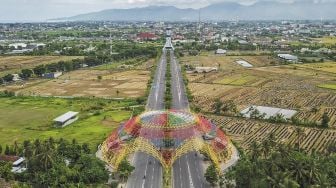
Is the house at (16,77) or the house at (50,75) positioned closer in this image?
the house at (16,77)

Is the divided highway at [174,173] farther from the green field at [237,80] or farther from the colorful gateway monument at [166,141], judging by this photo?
the green field at [237,80]

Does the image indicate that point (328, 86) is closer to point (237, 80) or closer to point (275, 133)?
point (237, 80)

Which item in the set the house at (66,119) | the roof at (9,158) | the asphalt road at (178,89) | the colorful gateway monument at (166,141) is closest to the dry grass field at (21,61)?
the asphalt road at (178,89)

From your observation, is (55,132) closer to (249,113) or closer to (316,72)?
(249,113)

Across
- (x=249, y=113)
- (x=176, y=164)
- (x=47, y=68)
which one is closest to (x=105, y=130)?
(x=176, y=164)

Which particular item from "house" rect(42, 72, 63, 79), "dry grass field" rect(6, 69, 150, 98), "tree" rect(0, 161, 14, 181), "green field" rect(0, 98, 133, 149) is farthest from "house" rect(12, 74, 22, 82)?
"tree" rect(0, 161, 14, 181)

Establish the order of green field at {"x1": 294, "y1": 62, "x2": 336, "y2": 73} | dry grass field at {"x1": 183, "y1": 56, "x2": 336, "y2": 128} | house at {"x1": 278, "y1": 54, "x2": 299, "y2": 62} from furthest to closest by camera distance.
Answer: house at {"x1": 278, "y1": 54, "x2": 299, "y2": 62} < green field at {"x1": 294, "y1": 62, "x2": 336, "y2": 73} < dry grass field at {"x1": 183, "y1": 56, "x2": 336, "y2": 128}

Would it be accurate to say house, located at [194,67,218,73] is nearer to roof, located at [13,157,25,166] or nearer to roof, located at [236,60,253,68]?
roof, located at [236,60,253,68]
